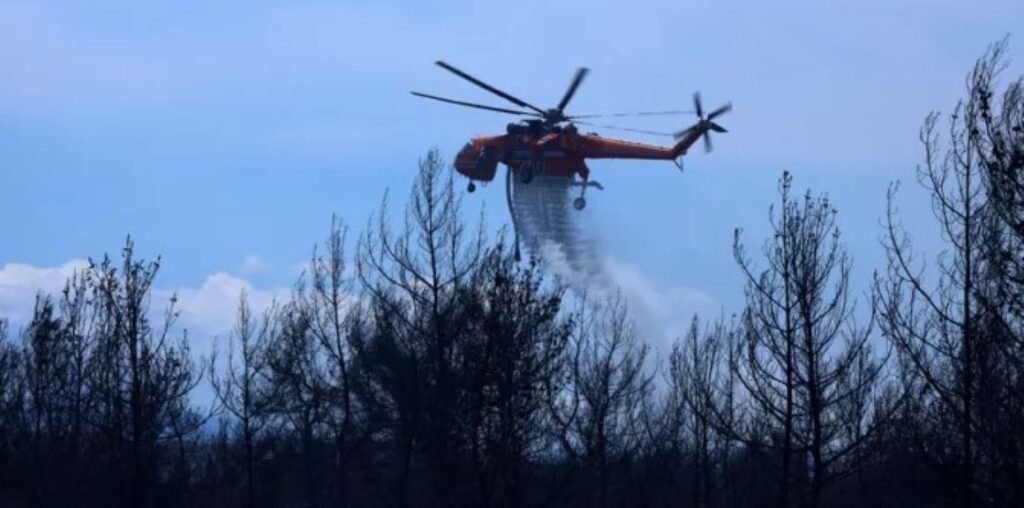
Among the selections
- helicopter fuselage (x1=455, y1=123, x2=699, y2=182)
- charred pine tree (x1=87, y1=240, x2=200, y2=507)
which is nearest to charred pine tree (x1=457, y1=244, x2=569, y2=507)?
charred pine tree (x1=87, y1=240, x2=200, y2=507)

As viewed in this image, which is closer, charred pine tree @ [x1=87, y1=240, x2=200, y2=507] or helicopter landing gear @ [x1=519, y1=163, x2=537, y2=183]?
charred pine tree @ [x1=87, y1=240, x2=200, y2=507]

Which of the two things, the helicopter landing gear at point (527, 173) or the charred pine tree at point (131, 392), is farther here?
the helicopter landing gear at point (527, 173)

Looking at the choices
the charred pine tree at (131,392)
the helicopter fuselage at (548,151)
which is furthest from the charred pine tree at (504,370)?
the helicopter fuselage at (548,151)

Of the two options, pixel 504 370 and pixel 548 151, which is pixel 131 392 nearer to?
pixel 504 370

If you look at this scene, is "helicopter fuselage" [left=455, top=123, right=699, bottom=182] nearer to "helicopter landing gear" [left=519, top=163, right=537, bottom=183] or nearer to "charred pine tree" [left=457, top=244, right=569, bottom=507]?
"helicopter landing gear" [left=519, top=163, right=537, bottom=183]

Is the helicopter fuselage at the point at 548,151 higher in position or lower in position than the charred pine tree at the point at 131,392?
higher

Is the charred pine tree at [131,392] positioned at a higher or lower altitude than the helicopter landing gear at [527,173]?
lower

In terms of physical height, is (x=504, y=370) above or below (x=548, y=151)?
below

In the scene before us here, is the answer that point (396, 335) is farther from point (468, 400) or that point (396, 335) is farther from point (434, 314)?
point (468, 400)

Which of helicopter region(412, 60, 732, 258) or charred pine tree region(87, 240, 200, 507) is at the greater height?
helicopter region(412, 60, 732, 258)

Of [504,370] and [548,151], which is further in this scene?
[548,151]

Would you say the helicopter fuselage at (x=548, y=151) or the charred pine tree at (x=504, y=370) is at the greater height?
the helicopter fuselage at (x=548, y=151)

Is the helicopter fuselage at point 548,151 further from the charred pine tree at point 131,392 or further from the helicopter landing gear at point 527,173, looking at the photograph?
the charred pine tree at point 131,392

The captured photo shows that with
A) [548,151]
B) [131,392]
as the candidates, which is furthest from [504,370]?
[548,151]
